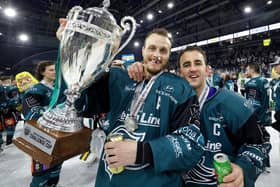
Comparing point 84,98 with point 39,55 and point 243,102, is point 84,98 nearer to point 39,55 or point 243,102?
point 243,102

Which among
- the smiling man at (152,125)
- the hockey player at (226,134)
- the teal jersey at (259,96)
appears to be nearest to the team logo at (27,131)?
the smiling man at (152,125)

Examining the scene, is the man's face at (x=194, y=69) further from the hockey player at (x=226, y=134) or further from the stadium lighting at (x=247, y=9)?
the stadium lighting at (x=247, y=9)

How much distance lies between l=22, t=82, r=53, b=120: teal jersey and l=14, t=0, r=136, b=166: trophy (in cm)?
97

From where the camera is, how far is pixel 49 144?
485mm

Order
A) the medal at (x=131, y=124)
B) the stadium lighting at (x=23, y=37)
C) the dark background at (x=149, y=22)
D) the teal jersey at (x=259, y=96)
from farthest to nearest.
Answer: the stadium lighting at (x=23, y=37) → the dark background at (x=149, y=22) → the teal jersey at (x=259, y=96) → the medal at (x=131, y=124)

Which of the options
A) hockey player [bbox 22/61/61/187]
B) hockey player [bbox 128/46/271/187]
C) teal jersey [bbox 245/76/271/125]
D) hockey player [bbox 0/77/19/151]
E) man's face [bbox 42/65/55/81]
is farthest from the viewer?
hockey player [bbox 0/77/19/151]

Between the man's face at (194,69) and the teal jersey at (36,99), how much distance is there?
1121mm

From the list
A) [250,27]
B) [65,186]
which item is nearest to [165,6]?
[250,27]

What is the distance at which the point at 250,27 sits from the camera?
7.73m

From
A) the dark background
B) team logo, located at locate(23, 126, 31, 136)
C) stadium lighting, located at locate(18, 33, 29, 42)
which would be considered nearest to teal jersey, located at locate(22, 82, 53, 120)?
team logo, located at locate(23, 126, 31, 136)

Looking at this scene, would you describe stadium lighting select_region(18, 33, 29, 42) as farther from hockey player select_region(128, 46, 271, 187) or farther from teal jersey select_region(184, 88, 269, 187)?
teal jersey select_region(184, 88, 269, 187)

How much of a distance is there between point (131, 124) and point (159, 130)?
0.10 metres

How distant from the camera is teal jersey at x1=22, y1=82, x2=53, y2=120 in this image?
1.49 metres

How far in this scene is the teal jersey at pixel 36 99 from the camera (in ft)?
4.89
